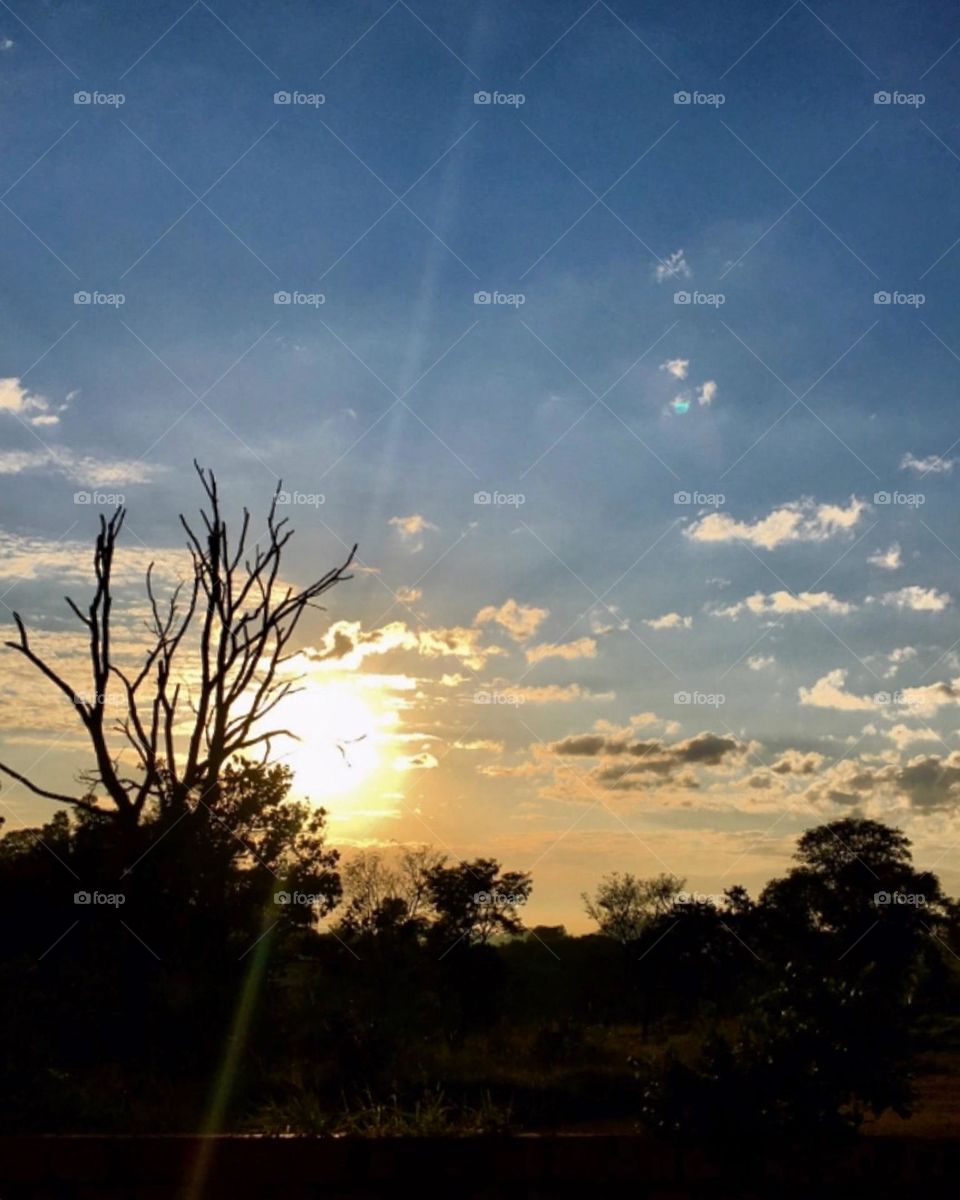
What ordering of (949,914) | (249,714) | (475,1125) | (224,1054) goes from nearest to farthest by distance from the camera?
(475,1125)
(224,1054)
(249,714)
(949,914)

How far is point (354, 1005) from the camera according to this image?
1791 cm

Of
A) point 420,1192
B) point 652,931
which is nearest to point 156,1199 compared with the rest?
point 420,1192

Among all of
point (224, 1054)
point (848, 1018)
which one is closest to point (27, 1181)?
point (848, 1018)

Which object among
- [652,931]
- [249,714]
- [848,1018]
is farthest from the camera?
[652,931]

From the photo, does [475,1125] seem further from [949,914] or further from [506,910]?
[949,914]

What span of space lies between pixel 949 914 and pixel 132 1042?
114ft

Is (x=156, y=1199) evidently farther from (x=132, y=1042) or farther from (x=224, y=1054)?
(x=132, y=1042)

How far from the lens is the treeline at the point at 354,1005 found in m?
7.72

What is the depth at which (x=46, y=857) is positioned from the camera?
1959cm

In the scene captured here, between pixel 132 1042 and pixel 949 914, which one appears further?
pixel 949 914

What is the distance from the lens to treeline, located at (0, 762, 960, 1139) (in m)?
7.72

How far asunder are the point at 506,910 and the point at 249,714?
11649mm

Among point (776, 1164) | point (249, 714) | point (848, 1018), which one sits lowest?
point (776, 1164)

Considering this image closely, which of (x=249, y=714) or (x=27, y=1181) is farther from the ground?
(x=249, y=714)
